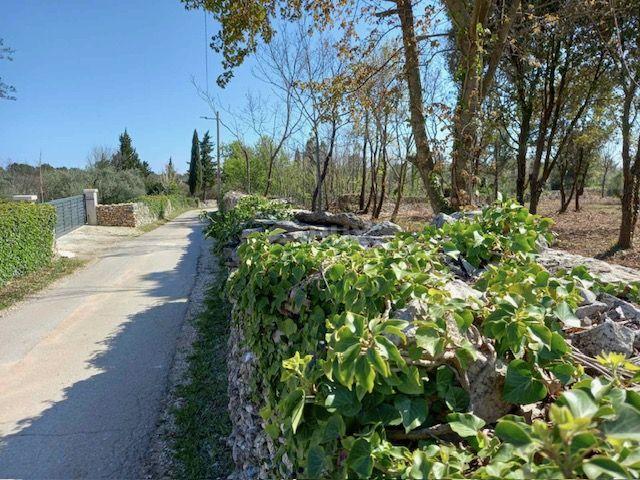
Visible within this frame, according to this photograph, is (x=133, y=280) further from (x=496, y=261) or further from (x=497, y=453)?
(x=497, y=453)

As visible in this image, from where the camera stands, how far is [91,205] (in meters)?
20.9

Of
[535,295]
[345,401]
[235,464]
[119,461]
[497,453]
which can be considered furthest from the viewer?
[119,461]

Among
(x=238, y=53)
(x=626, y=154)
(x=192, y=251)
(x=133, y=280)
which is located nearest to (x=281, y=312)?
(x=238, y=53)

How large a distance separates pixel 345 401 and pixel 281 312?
1.01 metres

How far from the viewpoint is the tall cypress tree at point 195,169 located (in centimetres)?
5132

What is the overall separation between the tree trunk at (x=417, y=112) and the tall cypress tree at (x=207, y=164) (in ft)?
165

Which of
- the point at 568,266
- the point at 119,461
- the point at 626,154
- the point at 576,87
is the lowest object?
the point at 119,461

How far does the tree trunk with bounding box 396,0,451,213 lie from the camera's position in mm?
5770

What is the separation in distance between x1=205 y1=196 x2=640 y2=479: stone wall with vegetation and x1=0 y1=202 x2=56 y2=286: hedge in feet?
30.1

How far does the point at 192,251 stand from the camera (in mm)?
14227

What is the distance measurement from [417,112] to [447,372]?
5058 millimetres

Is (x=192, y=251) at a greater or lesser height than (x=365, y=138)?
lesser

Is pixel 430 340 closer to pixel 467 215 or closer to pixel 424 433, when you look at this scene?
pixel 424 433

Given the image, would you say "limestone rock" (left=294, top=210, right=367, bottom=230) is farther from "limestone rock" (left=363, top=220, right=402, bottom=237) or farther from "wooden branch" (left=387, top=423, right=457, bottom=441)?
"wooden branch" (left=387, top=423, right=457, bottom=441)
